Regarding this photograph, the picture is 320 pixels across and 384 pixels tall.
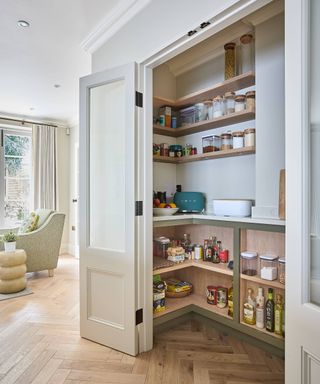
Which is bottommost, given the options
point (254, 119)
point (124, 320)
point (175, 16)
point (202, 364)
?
point (202, 364)

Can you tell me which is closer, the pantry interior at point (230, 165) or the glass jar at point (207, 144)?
the pantry interior at point (230, 165)

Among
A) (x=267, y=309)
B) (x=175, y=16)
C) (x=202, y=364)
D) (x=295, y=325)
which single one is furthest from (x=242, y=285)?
(x=175, y=16)

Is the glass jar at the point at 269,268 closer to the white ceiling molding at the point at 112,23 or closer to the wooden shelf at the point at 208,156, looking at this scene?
the wooden shelf at the point at 208,156

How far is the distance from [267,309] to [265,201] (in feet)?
2.59

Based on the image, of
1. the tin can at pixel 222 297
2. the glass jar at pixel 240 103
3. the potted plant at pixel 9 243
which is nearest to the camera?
the glass jar at pixel 240 103

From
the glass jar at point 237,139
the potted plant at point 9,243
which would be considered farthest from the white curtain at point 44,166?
the glass jar at point 237,139

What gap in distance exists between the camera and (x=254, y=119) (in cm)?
231

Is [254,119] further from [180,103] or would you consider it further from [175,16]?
[175,16]

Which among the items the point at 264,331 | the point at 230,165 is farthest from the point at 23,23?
the point at 264,331

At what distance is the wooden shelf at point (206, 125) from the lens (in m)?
2.26

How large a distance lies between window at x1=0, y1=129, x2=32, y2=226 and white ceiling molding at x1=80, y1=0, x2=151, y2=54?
308 cm

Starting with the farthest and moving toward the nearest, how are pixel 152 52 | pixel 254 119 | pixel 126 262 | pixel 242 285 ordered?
pixel 254 119, pixel 242 285, pixel 126 262, pixel 152 52

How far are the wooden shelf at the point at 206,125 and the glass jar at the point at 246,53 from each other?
1.40 feet

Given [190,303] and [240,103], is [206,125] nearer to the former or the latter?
[240,103]
